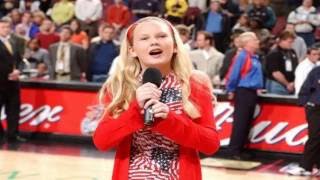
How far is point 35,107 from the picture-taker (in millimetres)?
11062

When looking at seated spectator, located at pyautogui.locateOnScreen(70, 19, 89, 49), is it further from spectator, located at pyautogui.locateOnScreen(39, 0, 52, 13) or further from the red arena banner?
the red arena banner

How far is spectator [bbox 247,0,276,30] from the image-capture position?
13.4m

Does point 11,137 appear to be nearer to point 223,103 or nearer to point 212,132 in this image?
point 223,103

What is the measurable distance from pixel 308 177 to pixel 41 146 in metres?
4.04

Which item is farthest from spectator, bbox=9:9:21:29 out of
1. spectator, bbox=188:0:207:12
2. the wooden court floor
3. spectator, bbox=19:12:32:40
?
the wooden court floor

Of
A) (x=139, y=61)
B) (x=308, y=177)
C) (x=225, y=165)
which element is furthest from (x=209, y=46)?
(x=139, y=61)

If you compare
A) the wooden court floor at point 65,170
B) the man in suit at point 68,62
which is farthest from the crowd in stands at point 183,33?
the wooden court floor at point 65,170

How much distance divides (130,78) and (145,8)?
40.3ft

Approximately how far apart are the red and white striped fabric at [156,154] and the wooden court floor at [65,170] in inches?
211

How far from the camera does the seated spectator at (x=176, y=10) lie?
14.1 meters

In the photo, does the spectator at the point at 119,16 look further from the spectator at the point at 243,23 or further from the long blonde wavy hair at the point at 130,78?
the long blonde wavy hair at the point at 130,78

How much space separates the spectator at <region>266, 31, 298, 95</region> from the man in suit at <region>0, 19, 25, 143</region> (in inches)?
153

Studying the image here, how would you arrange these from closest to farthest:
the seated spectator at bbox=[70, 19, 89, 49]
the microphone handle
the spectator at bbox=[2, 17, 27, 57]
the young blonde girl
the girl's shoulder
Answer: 1. the microphone handle
2. the young blonde girl
3. the girl's shoulder
4. the spectator at bbox=[2, 17, 27, 57]
5. the seated spectator at bbox=[70, 19, 89, 49]

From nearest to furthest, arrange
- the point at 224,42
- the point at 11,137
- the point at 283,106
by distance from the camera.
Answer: the point at 283,106, the point at 11,137, the point at 224,42
